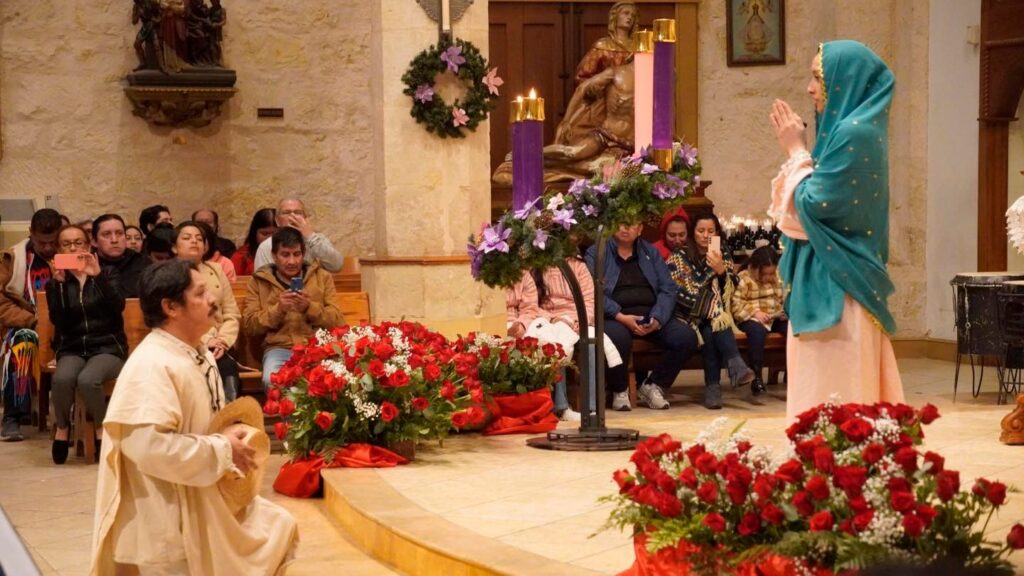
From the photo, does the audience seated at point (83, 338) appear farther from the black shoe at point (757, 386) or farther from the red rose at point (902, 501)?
the red rose at point (902, 501)

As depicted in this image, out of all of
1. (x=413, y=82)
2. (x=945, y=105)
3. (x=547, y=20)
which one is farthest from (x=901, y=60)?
(x=413, y=82)

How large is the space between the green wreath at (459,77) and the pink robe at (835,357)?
15.3 ft

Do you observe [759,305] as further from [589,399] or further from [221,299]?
[221,299]

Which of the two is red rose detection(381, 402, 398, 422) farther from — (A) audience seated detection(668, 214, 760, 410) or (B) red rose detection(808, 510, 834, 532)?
(A) audience seated detection(668, 214, 760, 410)

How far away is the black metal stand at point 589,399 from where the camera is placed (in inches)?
242

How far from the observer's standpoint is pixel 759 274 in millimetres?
9172

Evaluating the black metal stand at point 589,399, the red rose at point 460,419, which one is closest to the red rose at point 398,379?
the red rose at point 460,419

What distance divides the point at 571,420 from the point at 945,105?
16.2 ft

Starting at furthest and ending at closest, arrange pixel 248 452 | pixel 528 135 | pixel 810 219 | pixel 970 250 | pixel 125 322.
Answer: pixel 970 250, pixel 125 322, pixel 528 135, pixel 810 219, pixel 248 452

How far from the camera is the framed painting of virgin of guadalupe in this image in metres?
11.8

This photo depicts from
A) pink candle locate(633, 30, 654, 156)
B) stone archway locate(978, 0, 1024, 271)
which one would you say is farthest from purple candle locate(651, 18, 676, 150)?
stone archway locate(978, 0, 1024, 271)

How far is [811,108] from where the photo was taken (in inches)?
467

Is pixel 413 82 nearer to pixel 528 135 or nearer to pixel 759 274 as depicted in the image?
pixel 759 274

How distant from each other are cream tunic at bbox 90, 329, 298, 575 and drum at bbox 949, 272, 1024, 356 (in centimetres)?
574
